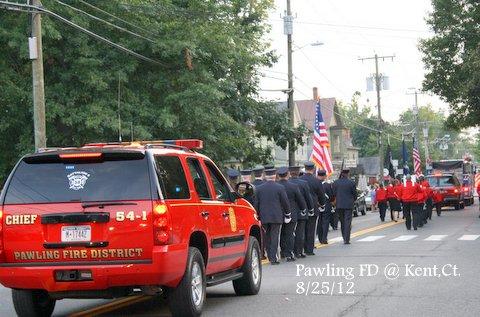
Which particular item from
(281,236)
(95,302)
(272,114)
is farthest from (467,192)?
(95,302)

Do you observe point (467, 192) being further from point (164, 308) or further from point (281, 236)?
point (164, 308)

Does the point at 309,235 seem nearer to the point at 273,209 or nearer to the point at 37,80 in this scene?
the point at 273,209

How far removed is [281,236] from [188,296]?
27.4 ft

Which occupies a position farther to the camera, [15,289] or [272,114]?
[272,114]

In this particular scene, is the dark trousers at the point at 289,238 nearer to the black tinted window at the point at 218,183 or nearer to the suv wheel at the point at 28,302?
the black tinted window at the point at 218,183

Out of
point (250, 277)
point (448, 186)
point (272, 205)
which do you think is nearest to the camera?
point (250, 277)

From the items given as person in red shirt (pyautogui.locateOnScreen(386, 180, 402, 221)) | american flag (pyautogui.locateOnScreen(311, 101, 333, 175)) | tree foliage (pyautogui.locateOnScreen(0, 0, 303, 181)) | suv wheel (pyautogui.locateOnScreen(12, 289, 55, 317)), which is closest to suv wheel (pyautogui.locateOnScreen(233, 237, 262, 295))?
suv wheel (pyautogui.locateOnScreen(12, 289, 55, 317))

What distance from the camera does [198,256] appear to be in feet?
30.0

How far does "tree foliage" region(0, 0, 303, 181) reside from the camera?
2527cm

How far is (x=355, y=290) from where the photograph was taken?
454 inches

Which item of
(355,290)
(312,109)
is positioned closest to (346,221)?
(355,290)

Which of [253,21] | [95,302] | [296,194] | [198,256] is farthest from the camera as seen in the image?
[253,21]

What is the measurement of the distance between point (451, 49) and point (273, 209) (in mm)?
34216

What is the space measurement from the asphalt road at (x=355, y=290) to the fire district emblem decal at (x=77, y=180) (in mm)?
1987
